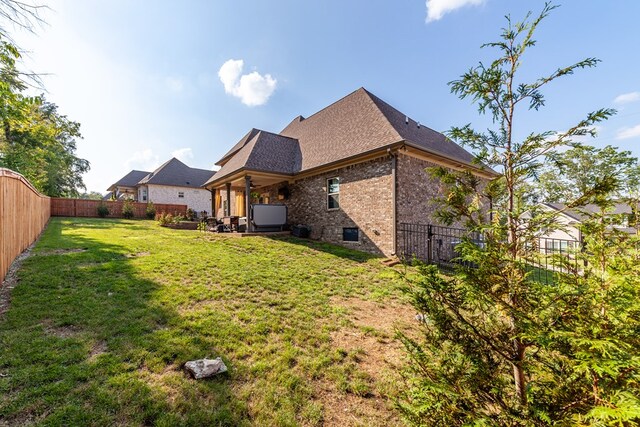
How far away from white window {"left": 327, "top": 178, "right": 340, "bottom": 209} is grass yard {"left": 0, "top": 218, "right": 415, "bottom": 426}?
5.76 meters

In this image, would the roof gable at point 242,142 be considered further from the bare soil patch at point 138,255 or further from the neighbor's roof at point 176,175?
the bare soil patch at point 138,255

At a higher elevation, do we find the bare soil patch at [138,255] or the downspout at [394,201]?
the downspout at [394,201]

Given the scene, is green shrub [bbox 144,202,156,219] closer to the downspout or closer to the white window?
the white window

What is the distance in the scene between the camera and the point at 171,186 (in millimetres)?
29141

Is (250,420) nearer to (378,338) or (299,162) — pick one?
(378,338)

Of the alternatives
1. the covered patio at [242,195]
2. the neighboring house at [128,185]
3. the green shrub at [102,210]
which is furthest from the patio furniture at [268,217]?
the neighboring house at [128,185]

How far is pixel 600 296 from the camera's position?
145 cm

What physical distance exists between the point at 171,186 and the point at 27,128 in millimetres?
23287

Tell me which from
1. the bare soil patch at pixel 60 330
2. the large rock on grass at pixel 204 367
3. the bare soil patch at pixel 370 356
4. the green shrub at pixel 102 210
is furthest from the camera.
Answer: the green shrub at pixel 102 210

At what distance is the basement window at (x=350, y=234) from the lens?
1086 centimetres

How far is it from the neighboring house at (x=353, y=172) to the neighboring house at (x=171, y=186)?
17.4 metres

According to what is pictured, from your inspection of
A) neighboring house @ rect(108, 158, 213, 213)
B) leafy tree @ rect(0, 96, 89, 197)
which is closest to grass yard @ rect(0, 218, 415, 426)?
leafy tree @ rect(0, 96, 89, 197)

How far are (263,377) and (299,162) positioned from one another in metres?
11.9

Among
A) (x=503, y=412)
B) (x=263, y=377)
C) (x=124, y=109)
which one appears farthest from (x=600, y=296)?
(x=124, y=109)
